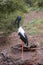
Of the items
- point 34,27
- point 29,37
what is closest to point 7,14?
point 29,37

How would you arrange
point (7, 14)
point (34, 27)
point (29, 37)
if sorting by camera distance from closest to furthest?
point (7, 14) < point (29, 37) < point (34, 27)

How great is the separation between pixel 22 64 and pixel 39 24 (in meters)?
4.72

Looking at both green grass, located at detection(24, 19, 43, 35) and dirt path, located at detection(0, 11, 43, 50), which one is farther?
green grass, located at detection(24, 19, 43, 35)

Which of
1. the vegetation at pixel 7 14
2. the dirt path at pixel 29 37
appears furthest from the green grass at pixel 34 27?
the vegetation at pixel 7 14

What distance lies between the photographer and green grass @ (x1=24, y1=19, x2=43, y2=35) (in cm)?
934

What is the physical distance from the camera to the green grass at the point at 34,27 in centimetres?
934

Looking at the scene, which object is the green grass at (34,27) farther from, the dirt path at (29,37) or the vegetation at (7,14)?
the vegetation at (7,14)

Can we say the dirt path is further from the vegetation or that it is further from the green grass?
the vegetation

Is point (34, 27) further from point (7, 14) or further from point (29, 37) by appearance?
point (7, 14)

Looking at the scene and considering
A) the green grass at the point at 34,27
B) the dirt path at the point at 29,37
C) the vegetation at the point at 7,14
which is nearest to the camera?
the vegetation at the point at 7,14

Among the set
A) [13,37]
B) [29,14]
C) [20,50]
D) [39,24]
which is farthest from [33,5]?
[20,50]

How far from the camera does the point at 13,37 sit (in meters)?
8.76

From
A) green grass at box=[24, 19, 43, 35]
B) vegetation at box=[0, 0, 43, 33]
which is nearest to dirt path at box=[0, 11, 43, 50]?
green grass at box=[24, 19, 43, 35]

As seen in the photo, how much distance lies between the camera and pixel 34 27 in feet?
32.7
